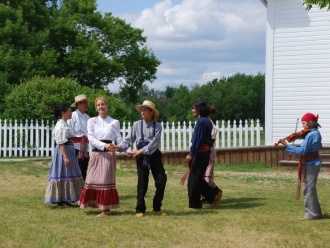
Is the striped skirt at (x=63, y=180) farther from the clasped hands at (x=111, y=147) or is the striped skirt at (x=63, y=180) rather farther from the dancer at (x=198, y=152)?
the dancer at (x=198, y=152)

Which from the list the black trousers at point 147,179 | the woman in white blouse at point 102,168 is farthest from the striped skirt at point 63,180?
the black trousers at point 147,179

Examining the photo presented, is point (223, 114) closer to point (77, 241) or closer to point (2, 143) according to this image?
point (2, 143)

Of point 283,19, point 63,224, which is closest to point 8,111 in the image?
point 283,19

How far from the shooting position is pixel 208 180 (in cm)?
1214

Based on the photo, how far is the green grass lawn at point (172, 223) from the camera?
27.9 ft

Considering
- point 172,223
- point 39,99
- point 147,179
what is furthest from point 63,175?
point 39,99

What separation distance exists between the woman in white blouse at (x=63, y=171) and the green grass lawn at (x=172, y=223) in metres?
0.22

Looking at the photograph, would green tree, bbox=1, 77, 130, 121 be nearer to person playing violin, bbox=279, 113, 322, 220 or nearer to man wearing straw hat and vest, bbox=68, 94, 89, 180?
man wearing straw hat and vest, bbox=68, 94, 89, 180

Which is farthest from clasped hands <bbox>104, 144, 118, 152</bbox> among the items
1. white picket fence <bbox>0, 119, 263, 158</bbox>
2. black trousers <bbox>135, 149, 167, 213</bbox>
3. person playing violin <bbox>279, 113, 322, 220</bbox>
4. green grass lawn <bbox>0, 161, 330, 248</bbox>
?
white picket fence <bbox>0, 119, 263, 158</bbox>

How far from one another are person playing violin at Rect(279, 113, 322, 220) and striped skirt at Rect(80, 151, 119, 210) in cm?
260

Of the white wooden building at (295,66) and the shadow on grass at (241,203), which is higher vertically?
the white wooden building at (295,66)

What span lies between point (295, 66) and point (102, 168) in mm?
11689

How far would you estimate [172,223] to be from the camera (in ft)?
31.8

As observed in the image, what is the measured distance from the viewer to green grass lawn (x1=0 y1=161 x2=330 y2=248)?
335 inches
